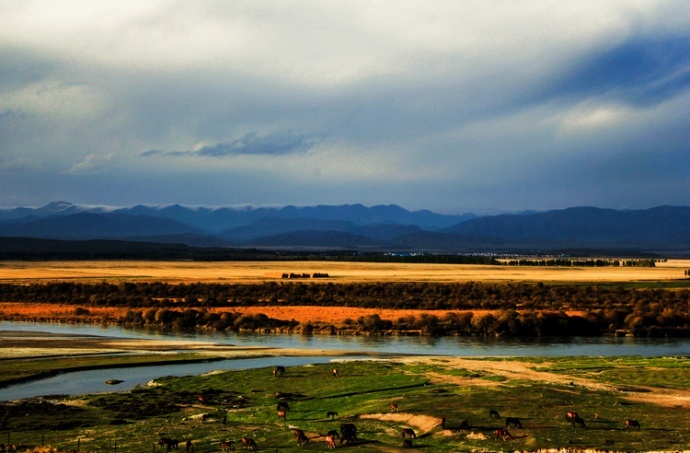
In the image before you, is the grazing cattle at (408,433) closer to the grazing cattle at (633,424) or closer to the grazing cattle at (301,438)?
the grazing cattle at (301,438)

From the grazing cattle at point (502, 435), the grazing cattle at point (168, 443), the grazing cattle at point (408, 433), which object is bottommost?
the grazing cattle at point (168, 443)

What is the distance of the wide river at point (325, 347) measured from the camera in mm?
39438

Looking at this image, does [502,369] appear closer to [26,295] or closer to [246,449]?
[246,449]

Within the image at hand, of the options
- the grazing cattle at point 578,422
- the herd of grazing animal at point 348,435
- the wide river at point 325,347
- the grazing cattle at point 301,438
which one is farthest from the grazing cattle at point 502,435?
the wide river at point 325,347

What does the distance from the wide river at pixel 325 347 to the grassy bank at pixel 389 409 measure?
361cm

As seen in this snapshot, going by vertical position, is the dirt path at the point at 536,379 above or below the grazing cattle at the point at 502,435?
below

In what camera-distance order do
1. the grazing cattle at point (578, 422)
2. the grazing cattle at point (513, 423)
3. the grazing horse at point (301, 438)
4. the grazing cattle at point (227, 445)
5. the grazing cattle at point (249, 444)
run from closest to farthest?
the grazing cattle at point (227, 445), the grazing cattle at point (249, 444), the grazing horse at point (301, 438), the grazing cattle at point (578, 422), the grazing cattle at point (513, 423)

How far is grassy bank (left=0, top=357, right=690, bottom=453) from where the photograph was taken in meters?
25.1

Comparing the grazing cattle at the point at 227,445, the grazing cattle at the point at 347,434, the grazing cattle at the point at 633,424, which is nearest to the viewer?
the grazing cattle at the point at 227,445

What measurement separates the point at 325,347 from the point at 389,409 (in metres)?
23.7

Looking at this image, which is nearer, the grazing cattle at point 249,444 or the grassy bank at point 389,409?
the grazing cattle at point 249,444

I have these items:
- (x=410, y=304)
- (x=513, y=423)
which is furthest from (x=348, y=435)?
(x=410, y=304)

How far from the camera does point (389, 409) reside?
29484 mm

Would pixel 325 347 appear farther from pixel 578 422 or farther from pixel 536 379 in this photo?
pixel 578 422
